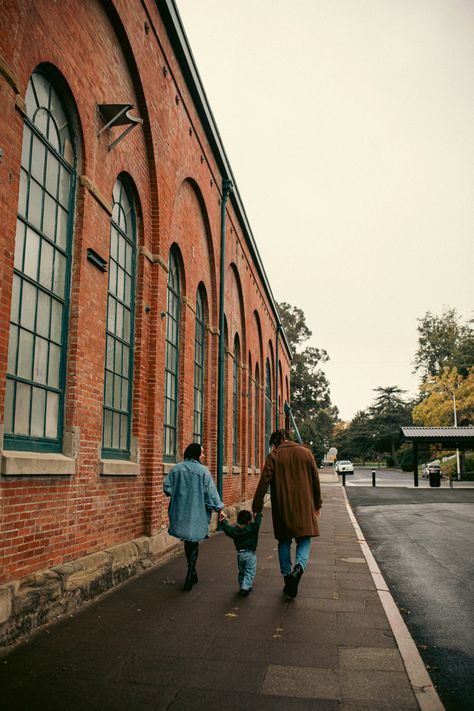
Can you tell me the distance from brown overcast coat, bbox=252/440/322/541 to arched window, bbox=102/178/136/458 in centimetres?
208

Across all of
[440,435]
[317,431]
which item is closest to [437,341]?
[317,431]

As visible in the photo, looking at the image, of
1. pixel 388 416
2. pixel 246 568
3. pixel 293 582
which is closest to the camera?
pixel 293 582

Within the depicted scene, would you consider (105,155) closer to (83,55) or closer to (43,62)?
(83,55)

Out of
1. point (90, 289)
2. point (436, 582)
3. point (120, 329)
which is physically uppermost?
point (90, 289)

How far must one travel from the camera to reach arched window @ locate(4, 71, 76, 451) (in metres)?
5.79

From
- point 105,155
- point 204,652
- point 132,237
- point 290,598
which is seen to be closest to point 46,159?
point 105,155

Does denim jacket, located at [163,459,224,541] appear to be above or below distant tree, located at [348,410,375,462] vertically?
below

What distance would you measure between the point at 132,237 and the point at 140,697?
6.47 metres

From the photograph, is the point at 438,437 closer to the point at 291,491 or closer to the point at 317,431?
the point at 291,491

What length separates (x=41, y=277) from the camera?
6.25m

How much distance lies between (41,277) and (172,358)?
4.94 m

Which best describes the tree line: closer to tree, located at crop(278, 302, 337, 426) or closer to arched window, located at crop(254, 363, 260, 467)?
tree, located at crop(278, 302, 337, 426)

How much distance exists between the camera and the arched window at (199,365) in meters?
13.1

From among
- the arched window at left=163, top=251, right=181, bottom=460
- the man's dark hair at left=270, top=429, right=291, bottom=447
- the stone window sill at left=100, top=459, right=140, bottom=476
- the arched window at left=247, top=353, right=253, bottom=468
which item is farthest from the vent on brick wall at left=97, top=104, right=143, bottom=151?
the arched window at left=247, top=353, right=253, bottom=468
